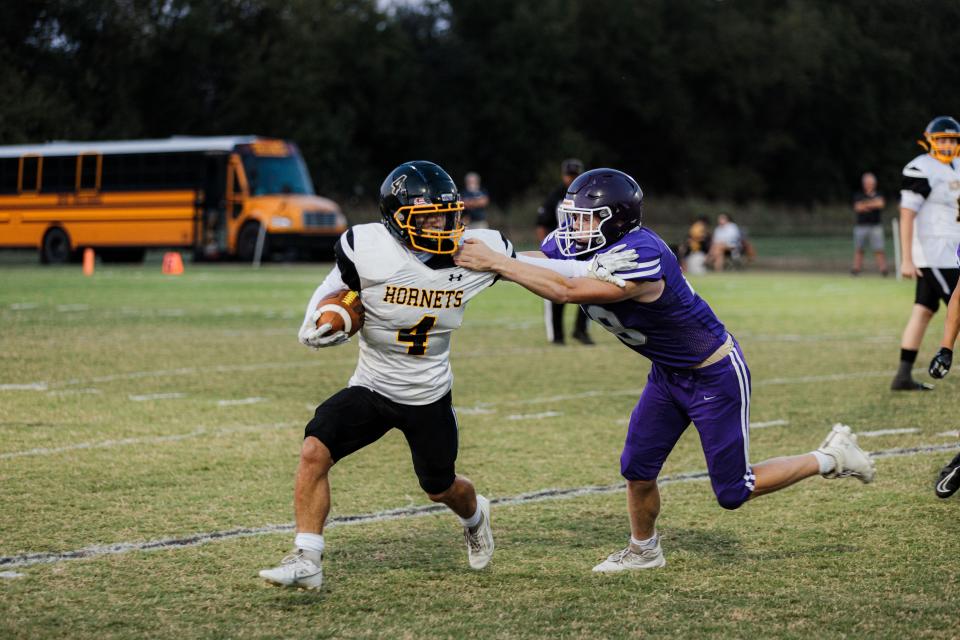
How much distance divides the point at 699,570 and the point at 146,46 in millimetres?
42041

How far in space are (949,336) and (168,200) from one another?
24947 mm

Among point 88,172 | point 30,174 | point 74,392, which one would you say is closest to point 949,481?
point 74,392

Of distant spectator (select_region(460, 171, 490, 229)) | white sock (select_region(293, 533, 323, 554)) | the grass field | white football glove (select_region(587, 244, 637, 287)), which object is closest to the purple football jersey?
white football glove (select_region(587, 244, 637, 287))

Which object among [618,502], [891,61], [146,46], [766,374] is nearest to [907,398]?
[766,374]

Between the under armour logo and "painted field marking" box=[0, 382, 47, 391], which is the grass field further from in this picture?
the under armour logo

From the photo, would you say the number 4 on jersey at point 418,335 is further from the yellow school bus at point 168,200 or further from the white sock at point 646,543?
the yellow school bus at point 168,200

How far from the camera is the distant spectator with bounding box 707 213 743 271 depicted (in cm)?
2850

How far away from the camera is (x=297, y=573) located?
15.0 ft

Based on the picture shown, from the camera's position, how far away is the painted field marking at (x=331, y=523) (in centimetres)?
515

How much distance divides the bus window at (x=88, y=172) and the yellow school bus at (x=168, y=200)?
0.08ft

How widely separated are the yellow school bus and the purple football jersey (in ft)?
80.8

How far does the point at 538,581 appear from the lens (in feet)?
16.1

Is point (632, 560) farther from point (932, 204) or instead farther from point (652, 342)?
point (932, 204)

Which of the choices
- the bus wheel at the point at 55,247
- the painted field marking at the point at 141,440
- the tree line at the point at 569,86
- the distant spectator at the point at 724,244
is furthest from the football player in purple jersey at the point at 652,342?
the tree line at the point at 569,86
